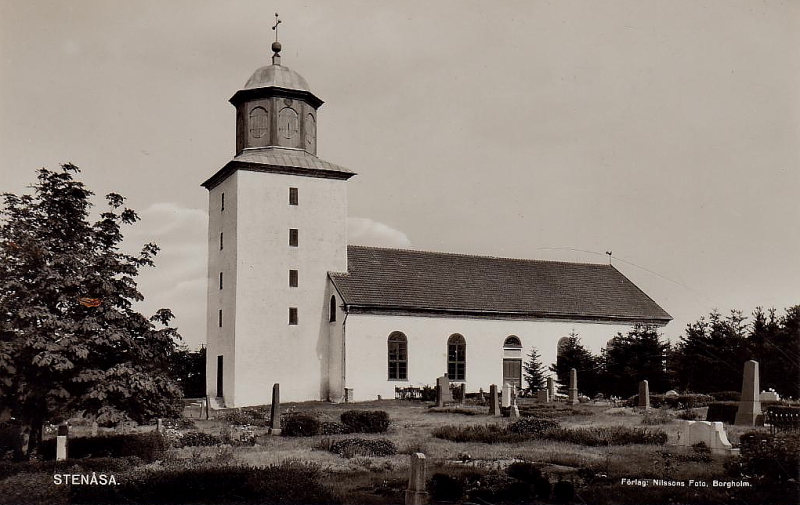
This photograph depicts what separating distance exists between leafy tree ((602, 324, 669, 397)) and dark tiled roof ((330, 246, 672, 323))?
221 inches

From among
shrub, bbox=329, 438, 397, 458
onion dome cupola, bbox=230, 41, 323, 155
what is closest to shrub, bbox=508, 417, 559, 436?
shrub, bbox=329, 438, 397, 458

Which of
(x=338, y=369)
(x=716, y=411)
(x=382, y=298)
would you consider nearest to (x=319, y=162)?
(x=382, y=298)

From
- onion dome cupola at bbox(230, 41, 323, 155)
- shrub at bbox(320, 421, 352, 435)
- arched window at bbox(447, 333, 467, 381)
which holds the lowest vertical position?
shrub at bbox(320, 421, 352, 435)

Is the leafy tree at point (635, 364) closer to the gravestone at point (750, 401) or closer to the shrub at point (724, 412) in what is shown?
the shrub at point (724, 412)

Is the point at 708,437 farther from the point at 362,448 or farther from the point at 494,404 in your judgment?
the point at 494,404

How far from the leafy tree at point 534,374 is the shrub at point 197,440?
70.1 ft

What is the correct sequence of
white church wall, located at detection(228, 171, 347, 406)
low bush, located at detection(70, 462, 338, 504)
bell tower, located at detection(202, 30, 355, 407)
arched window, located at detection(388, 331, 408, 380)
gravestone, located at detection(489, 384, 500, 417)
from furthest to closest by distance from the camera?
1. arched window, located at detection(388, 331, 408, 380)
2. bell tower, located at detection(202, 30, 355, 407)
3. white church wall, located at detection(228, 171, 347, 406)
4. gravestone, located at detection(489, 384, 500, 417)
5. low bush, located at detection(70, 462, 338, 504)

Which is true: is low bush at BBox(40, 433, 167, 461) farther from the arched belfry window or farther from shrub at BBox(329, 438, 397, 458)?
the arched belfry window

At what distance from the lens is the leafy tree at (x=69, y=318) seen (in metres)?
14.3

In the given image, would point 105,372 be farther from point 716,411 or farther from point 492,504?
point 716,411

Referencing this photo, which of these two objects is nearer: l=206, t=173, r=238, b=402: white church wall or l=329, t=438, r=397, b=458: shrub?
l=329, t=438, r=397, b=458: shrub

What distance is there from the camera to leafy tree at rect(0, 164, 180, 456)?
1430 centimetres

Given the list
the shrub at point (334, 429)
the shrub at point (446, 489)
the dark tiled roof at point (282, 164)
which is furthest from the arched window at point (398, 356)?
the shrub at point (446, 489)

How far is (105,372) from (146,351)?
100 centimetres
